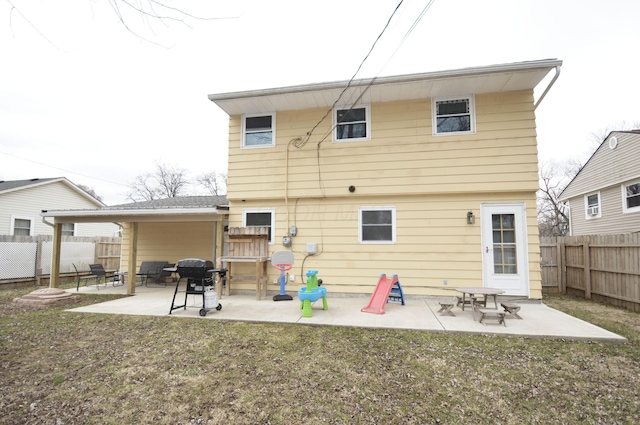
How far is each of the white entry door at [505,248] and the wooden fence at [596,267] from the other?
2.18 meters

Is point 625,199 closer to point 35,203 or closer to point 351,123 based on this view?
point 351,123

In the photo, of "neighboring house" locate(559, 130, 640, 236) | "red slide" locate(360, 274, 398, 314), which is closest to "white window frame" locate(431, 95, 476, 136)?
"red slide" locate(360, 274, 398, 314)

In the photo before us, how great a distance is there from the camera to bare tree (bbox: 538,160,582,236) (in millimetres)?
24695

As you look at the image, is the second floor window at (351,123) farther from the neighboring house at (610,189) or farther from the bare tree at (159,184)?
the bare tree at (159,184)

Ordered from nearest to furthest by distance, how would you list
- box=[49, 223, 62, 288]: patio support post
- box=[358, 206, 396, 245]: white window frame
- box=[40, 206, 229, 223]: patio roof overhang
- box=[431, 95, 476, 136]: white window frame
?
box=[431, 95, 476, 136]: white window frame → box=[358, 206, 396, 245]: white window frame → box=[40, 206, 229, 223]: patio roof overhang → box=[49, 223, 62, 288]: patio support post

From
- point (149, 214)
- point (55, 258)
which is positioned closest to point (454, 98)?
point (149, 214)

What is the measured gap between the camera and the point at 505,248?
6.48 m

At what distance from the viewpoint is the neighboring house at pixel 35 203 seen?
13.3m

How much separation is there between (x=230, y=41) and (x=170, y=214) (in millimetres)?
5770

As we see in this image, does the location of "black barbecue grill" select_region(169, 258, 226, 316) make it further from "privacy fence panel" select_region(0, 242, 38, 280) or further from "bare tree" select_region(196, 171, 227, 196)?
Answer: "bare tree" select_region(196, 171, 227, 196)

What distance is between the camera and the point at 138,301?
6832 millimetres

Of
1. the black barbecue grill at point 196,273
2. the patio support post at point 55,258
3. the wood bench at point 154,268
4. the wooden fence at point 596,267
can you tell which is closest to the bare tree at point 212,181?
the wood bench at point 154,268

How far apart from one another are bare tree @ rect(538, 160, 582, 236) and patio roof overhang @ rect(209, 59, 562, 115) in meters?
23.2

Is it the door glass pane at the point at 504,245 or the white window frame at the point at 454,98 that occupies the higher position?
the white window frame at the point at 454,98
